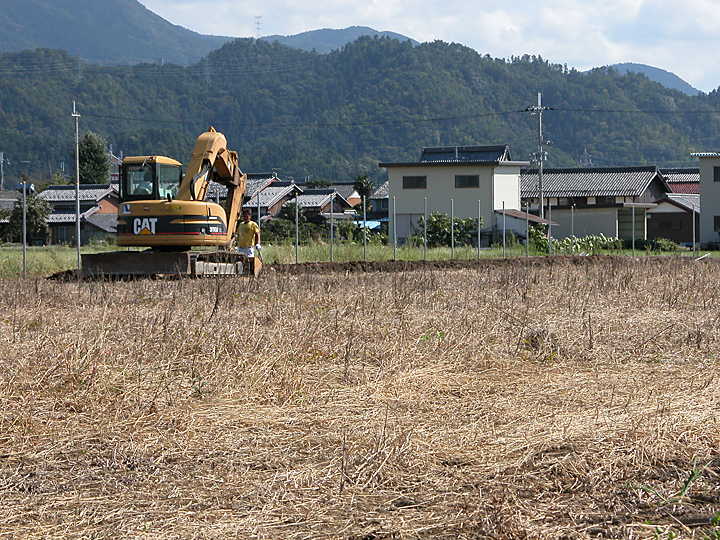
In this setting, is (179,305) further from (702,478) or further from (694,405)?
(702,478)

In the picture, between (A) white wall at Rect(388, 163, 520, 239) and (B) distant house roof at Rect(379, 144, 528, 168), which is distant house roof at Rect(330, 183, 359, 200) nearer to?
(B) distant house roof at Rect(379, 144, 528, 168)

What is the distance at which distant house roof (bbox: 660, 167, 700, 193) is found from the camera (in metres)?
68.4

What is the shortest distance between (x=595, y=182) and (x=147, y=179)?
42.5 metres

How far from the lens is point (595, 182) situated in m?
53.2

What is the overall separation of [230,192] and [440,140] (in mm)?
115026

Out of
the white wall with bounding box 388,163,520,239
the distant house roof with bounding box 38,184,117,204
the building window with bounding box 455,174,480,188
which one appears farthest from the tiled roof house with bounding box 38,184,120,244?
the building window with bounding box 455,174,480,188

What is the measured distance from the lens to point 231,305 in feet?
34.8

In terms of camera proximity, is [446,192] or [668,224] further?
[668,224]

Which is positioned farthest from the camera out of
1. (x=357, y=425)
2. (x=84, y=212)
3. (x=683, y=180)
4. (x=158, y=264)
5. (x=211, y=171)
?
(x=683, y=180)

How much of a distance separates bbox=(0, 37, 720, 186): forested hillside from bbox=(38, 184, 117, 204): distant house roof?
57.1 metres

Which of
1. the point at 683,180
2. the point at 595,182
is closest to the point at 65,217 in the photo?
the point at 595,182

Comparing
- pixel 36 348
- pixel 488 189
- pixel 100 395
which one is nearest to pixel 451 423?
pixel 100 395

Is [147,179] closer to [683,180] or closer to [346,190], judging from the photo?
[346,190]

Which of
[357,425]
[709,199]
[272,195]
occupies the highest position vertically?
[272,195]
